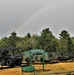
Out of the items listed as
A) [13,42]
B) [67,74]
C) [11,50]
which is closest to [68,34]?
[13,42]

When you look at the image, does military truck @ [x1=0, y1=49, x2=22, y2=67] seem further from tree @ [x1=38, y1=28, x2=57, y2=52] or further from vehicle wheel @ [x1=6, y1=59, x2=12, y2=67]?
tree @ [x1=38, y1=28, x2=57, y2=52]

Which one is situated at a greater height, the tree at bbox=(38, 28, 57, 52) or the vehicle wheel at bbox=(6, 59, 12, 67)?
the tree at bbox=(38, 28, 57, 52)

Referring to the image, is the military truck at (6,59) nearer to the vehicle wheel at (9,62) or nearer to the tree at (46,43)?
the vehicle wheel at (9,62)

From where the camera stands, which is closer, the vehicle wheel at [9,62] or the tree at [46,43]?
the vehicle wheel at [9,62]

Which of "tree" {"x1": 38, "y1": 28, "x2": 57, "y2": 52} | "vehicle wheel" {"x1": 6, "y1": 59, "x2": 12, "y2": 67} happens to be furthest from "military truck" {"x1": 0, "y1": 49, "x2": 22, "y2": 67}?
"tree" {"x1": 38, "y1": 28, "x2": 57, "y2": 52}

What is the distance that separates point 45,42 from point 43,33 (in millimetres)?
7651

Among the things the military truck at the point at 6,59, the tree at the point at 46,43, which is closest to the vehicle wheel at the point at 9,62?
the military truck at the point at 6,59

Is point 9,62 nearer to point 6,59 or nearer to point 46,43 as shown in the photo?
point 6,59

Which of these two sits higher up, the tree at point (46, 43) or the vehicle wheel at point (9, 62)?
the tree at point (46, 43)

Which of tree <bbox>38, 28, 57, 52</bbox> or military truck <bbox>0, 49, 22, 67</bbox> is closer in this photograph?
military truck <bbox>0, 49, 22, 67</bbox>

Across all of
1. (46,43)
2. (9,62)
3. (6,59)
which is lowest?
(9,62)

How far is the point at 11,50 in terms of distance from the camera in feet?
A: 113

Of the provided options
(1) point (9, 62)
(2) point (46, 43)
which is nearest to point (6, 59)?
A: (1) point (9, 62)

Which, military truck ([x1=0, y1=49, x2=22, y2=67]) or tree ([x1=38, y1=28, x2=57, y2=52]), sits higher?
tree ([x1=38, y1=28, x2=57, y2=52])
